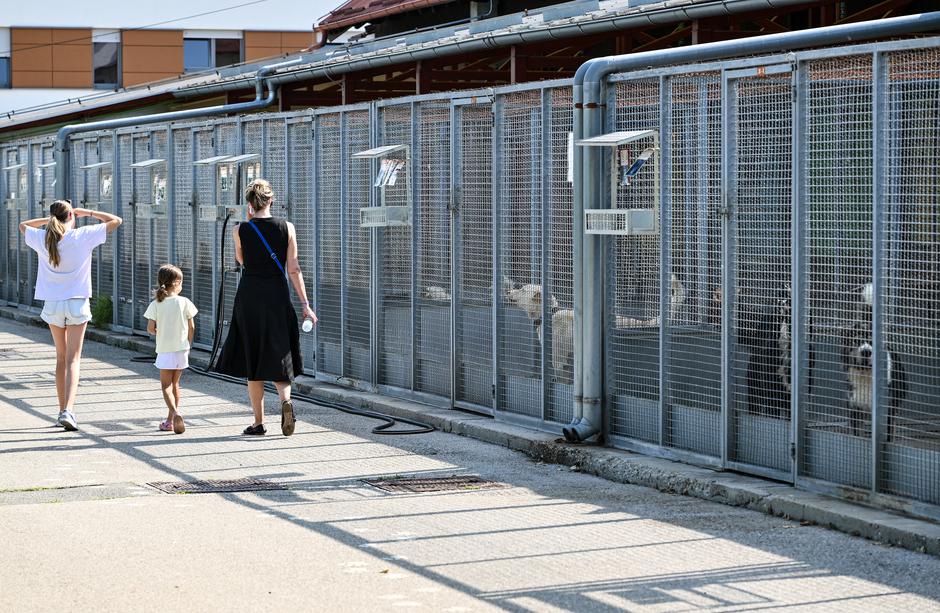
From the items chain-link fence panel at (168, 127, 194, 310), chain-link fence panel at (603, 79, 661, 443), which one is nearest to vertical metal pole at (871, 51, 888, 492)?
chain-link fence panel at (603, 79, 661, 443)

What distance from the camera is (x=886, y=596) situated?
6238mm

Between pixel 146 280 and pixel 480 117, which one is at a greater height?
pixel 480 117

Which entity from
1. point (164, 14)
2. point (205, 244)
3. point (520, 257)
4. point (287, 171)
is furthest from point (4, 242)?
point (164, 14)

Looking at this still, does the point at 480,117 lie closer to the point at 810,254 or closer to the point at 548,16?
the point at 810,254

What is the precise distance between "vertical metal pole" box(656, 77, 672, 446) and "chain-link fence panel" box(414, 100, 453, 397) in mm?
2753

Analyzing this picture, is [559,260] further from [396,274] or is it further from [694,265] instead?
[396,274]

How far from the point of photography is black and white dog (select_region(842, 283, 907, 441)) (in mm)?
7727

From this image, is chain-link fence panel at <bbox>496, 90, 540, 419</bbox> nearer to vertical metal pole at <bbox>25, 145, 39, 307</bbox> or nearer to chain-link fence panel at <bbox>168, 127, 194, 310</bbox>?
chain-link fence panel at <bbox>168, 127, 194, 310</bbox>

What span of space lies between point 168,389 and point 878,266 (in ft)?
18.1

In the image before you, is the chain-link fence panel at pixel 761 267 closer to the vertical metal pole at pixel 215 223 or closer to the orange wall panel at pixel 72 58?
the vertical metal pole at pixel 215 223

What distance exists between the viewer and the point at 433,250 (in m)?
12.2

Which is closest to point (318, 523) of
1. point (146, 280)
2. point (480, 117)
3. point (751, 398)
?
point (751, 398)

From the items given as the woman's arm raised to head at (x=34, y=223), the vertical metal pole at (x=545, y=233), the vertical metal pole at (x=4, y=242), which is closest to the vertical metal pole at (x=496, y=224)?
the vertical metal pole at (x=545, y=233)

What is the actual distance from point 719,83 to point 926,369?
230cm
